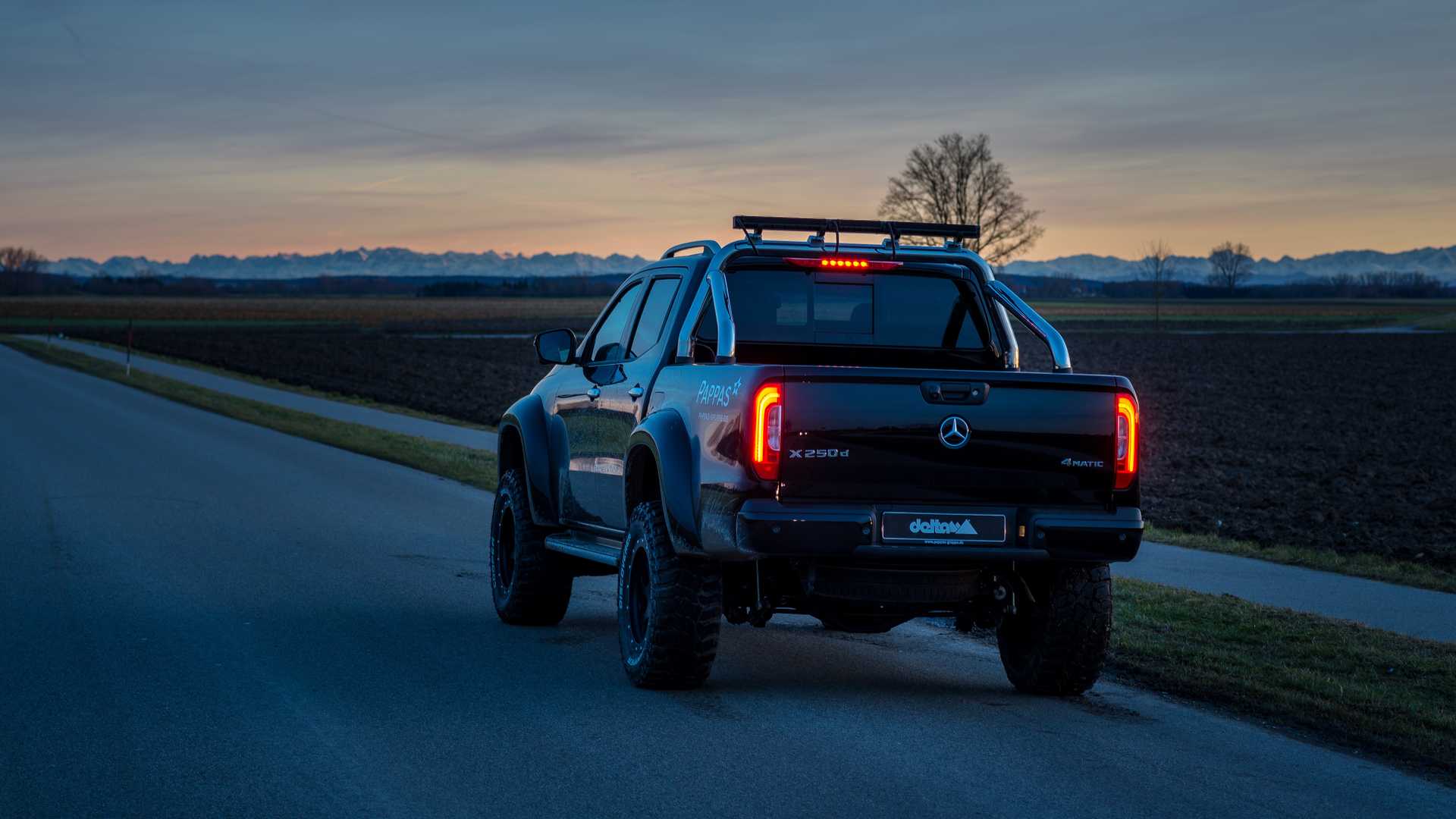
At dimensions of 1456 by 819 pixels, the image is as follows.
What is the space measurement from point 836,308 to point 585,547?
6.12 feet

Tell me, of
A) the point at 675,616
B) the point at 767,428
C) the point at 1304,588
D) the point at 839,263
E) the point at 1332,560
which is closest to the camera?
the point at 767,428

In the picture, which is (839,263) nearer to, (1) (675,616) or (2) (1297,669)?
(1) (675,616)

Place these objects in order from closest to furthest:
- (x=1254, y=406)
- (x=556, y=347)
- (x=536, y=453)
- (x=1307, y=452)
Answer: (x=556, y=347) → (x=536, y=453) → (x=1307, y=452) → (x=1254, y=406)

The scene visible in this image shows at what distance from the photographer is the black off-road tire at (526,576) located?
9461 mm

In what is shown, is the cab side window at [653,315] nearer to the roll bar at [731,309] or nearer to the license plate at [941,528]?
the roll bar at [731,309]

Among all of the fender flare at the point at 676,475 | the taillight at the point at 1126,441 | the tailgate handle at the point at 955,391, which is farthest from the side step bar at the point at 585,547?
the taillight at the point at 1126,441

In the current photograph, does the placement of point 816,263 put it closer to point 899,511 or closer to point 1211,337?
point 899,511

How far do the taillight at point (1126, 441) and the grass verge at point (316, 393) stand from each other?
20.8 metres

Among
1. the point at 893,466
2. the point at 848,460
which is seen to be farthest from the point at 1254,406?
the point at 848,460

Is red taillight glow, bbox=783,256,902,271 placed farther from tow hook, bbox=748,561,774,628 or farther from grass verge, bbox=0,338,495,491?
grass verge, bbox=0,338,495,491

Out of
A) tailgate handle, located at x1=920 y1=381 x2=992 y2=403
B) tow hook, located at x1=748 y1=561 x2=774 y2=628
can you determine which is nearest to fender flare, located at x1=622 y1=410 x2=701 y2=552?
tow hook, located at x1=748 y1=561 x2=774 y2=628

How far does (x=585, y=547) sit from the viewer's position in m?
8.87

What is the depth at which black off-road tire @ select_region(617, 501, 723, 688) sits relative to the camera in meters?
7.41

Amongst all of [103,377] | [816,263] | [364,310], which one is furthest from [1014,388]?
[364,310]
